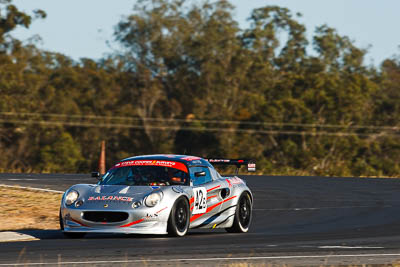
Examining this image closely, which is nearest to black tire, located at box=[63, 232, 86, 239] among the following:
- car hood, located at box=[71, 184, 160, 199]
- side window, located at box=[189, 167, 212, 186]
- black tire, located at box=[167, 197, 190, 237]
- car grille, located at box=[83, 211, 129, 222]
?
car grille, located at box=[83, 211, 129, 222]

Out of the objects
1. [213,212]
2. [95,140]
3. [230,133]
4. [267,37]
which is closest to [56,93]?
[95,140]

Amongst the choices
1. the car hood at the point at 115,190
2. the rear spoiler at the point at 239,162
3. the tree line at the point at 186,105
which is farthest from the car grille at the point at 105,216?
the tree line at the point at 186,105

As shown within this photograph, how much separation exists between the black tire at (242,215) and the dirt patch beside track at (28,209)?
3.29 metres

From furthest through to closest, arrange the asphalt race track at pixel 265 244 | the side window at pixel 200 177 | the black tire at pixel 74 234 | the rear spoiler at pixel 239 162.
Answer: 1. the rear spoiler at pixel 239 162
2. the side window at pixel 200 177
3. the black tire at pixel 74 234
4. the asphalt race track at pixel 265 244

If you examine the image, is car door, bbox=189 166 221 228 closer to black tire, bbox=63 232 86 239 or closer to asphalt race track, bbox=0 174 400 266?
asphalt race track, bbox=0 174 400 266

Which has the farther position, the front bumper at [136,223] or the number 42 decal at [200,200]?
the number 42 decal at [200,200]

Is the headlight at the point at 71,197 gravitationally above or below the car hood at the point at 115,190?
below

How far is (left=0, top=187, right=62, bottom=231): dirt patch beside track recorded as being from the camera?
597 inches

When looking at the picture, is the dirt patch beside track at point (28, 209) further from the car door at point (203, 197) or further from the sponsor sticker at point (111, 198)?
the car door at point (203, 197)

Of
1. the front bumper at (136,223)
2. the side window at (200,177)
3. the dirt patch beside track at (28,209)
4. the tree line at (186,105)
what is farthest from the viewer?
the tree line at (186,105)

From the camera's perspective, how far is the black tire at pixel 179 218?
12.3 metres

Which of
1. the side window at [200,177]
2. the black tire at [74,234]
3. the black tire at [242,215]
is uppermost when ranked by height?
the side window at [200,177]

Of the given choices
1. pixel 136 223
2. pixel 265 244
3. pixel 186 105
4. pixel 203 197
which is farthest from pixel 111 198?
pixel 186 105

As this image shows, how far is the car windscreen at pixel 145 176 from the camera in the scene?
13141 millimetres
